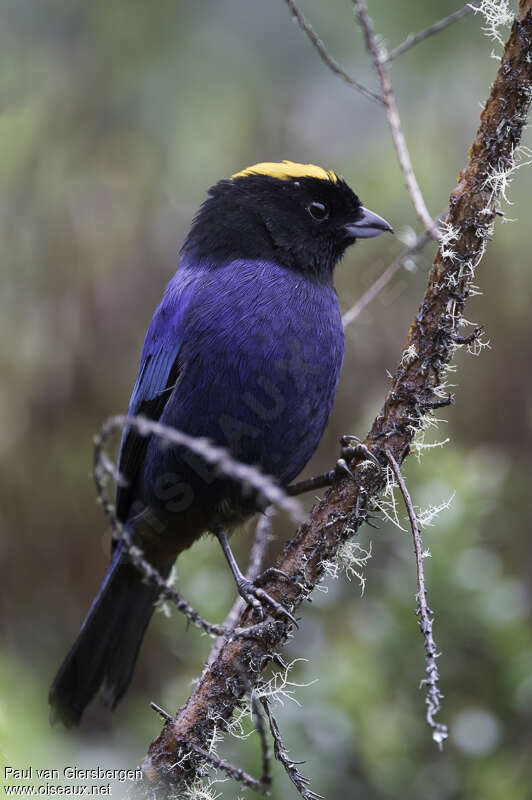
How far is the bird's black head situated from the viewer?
3.85m

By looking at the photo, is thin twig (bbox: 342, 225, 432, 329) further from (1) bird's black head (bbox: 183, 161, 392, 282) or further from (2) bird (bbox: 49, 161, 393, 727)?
(1) bird's black head (bbox: 183, 161, 392, 282)

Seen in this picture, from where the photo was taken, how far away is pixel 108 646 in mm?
4004

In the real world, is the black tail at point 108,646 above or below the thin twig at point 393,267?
below

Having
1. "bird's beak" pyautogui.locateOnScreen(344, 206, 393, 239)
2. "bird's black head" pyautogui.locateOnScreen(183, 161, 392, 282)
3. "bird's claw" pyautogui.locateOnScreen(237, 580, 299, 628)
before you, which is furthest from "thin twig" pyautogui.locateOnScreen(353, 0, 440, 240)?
"bird's beak" pyautogui.locateOnScreen(344, 206, 393, 239)

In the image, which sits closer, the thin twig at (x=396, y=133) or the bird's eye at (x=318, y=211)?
the thin twig at (x=396, y=133)

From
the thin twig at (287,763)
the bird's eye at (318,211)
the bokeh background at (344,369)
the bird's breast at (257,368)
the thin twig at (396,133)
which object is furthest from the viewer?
Answer: the bird's eye at (318,211)

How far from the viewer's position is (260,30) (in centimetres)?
616

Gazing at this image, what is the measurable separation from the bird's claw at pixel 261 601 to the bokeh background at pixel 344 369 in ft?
3.27

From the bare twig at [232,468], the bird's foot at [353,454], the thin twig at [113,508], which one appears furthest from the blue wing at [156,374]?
the bare twig at [232,468]

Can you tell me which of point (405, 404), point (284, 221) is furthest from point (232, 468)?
point (284, 221)

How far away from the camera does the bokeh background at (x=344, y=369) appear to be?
12.1 ft

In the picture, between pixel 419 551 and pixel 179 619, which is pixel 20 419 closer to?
pixel 179 619

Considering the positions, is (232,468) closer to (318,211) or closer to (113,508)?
(113,508)

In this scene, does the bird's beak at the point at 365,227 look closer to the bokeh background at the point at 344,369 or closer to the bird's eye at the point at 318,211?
the bird's eye at the point at 318,211
